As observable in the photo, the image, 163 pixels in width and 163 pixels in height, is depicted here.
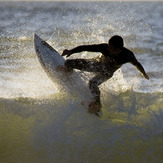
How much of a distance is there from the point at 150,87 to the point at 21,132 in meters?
4.53

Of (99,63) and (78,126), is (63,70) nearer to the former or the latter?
(99,63)

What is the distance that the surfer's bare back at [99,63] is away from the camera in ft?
18.5

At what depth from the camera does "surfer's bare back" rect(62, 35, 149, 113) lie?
562 centimetres

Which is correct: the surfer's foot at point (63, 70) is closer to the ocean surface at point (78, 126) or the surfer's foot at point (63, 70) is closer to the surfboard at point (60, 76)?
the surfboard at point (60, 76)

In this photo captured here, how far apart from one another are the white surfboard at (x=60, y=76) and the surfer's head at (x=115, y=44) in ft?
3.12

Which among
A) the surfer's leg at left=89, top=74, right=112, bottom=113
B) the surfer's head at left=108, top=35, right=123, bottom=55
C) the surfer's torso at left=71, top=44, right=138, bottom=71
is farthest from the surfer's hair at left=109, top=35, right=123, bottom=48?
the surfer's leg at left=89, top=74, right=112, bottom=113

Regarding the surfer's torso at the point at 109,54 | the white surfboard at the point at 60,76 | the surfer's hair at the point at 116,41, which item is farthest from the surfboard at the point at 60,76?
the surfer's hair at the point at 116,41

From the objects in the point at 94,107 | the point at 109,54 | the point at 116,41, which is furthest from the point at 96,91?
the point at 116,41

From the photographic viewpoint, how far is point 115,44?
17.9 ft

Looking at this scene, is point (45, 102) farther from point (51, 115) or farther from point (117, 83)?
point (117, 83)

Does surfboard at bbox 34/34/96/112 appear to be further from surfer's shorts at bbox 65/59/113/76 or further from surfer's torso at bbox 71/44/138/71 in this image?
surfer's torso at bbox 71/44/138/71

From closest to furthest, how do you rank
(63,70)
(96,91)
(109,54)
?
(109,54) < (96,91) < (63,70)

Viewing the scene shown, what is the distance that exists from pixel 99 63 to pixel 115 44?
1.82ft

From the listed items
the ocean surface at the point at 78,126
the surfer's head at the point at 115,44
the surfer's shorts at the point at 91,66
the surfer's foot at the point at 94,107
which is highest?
the surfer's head at the point at 115,44
